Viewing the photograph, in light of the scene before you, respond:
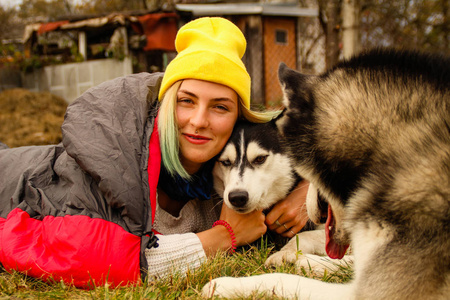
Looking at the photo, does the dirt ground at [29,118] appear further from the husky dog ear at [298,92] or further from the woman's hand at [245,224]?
the husky dog ear at [298,92]

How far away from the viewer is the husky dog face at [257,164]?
289cm

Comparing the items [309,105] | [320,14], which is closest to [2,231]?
[309,105]

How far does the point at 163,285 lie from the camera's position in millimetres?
1890

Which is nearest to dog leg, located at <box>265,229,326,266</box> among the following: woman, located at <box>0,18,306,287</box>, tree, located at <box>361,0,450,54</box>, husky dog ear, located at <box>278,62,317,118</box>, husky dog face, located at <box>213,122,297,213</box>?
woman, located at <box>0,18,306,287</box>

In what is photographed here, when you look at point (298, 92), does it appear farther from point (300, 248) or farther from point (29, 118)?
point (29, 118)

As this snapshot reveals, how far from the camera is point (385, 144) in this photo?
160 centimetres

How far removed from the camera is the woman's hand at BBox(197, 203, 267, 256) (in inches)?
94.7

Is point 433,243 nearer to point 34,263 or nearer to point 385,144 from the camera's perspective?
point 385,144

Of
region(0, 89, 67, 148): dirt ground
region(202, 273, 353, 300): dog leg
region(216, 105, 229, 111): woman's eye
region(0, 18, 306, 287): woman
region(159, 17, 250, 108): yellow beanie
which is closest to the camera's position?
region(202, 273, 353, 300): dog leg

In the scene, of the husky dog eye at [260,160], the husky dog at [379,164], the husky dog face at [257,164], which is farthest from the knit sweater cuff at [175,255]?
the husky dog eye at [260,160]

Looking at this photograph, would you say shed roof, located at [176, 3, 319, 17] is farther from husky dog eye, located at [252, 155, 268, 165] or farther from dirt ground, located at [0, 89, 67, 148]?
husky dog eye, located at [252, 155, 268, 165]

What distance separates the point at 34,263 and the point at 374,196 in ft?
5.16

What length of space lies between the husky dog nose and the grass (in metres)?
0.41

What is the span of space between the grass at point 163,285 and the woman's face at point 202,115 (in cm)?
67
